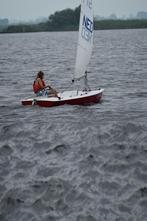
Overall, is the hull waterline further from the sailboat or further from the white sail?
the white sail

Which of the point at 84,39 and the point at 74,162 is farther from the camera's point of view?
the point at 84,39

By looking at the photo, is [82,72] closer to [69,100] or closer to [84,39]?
[84,39]

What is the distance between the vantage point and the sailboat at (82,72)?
2223 centimetres

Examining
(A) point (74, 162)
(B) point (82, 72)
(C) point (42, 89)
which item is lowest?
(A) point (74, 162)

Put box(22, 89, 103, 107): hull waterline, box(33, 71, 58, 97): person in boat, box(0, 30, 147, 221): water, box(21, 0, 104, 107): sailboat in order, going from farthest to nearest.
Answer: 1. box(33, 71, 58, 97): person in boat
2. box(21, 0, 104, 107): sailboat
3. box(22, 89, 103, 107): hull waterline
4. box(0, 30, 147, 221): water

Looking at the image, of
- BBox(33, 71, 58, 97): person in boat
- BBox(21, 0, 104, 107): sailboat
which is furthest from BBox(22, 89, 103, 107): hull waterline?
BBox(33, 71, 58, 97): person in boat

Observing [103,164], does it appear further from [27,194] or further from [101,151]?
[27,194]

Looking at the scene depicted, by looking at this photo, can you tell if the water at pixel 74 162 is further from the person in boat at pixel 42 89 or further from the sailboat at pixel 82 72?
the person in boat at pixel 42 89

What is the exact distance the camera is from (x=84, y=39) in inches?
918

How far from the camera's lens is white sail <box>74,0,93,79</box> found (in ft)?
75.0

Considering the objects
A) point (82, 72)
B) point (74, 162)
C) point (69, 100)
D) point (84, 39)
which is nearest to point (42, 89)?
point (69, 100)

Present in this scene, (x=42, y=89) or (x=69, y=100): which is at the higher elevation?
(x=42, y=89)

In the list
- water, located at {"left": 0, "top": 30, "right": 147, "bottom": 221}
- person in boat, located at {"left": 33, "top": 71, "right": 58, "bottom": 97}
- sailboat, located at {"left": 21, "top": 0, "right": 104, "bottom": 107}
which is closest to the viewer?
water, located at {"left": 0, "top": 30, "right": 147, "bottom": 221}

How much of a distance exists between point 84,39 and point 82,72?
1951 millimetres
